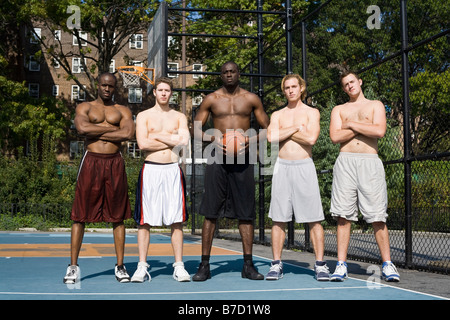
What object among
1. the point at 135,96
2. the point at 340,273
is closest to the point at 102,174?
the point at 340,273

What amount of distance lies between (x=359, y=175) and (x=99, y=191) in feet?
8.36

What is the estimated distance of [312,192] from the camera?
18.5ft

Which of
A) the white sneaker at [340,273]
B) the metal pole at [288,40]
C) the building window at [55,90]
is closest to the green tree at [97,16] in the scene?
the building window at [55,90]

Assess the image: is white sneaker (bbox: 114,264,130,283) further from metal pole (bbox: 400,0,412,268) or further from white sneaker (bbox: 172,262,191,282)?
metal pole (bbox: 400,0,412,268)

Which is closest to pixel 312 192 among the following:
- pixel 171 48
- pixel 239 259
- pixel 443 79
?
pixel 239 259

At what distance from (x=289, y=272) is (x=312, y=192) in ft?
3.74

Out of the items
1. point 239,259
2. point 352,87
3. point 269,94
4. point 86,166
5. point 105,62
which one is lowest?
point 239,259

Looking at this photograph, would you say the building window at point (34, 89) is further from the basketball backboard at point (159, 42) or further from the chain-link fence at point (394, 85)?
the basketball backboard at point (159, 42)

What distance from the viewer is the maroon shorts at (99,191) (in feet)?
18.1

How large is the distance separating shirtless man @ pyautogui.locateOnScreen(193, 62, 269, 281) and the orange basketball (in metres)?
0.06

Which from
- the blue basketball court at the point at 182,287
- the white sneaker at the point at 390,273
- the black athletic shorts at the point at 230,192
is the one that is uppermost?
the black athletic shorts at the point at 230,192

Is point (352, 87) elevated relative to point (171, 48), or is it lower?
lower
